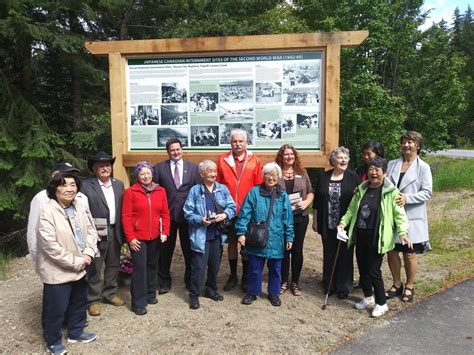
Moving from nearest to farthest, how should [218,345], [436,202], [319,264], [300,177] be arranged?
[218,345], [300,177], [319,264], [436,202]

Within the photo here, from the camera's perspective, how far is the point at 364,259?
436cm

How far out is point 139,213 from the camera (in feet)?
13.8

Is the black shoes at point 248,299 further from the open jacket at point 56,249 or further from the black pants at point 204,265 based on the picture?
the open jacket at point 56,249

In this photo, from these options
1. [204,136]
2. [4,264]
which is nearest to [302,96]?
[204,136]

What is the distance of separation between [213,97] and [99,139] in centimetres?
481

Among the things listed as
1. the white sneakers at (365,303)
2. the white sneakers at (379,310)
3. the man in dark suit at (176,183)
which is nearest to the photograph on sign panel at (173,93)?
the man in dark suit at (176,183)

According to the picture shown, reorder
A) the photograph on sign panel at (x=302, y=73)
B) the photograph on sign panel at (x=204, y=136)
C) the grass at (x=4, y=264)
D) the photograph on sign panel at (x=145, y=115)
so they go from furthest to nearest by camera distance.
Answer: the grass at (x=4, y=264)
the photograph on sign panel at (x=145, y=115)
the photograph on sign panel at (x=204, y=136)
the photograph on sign panel at (x=302, y=73)

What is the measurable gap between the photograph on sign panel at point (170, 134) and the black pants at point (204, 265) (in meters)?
1.62

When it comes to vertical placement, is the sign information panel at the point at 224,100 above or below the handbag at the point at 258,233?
above

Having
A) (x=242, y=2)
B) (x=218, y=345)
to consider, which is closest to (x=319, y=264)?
(x=218, y=345)

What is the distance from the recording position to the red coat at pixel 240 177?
15.5ft

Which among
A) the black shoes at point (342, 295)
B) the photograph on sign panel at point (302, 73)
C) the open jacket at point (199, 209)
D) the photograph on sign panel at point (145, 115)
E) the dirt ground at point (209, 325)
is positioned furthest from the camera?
the photograph on sign panel at point (145, 115)

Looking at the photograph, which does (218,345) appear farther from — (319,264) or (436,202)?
(436,202)

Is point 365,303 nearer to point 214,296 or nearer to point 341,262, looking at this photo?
point 341,262
